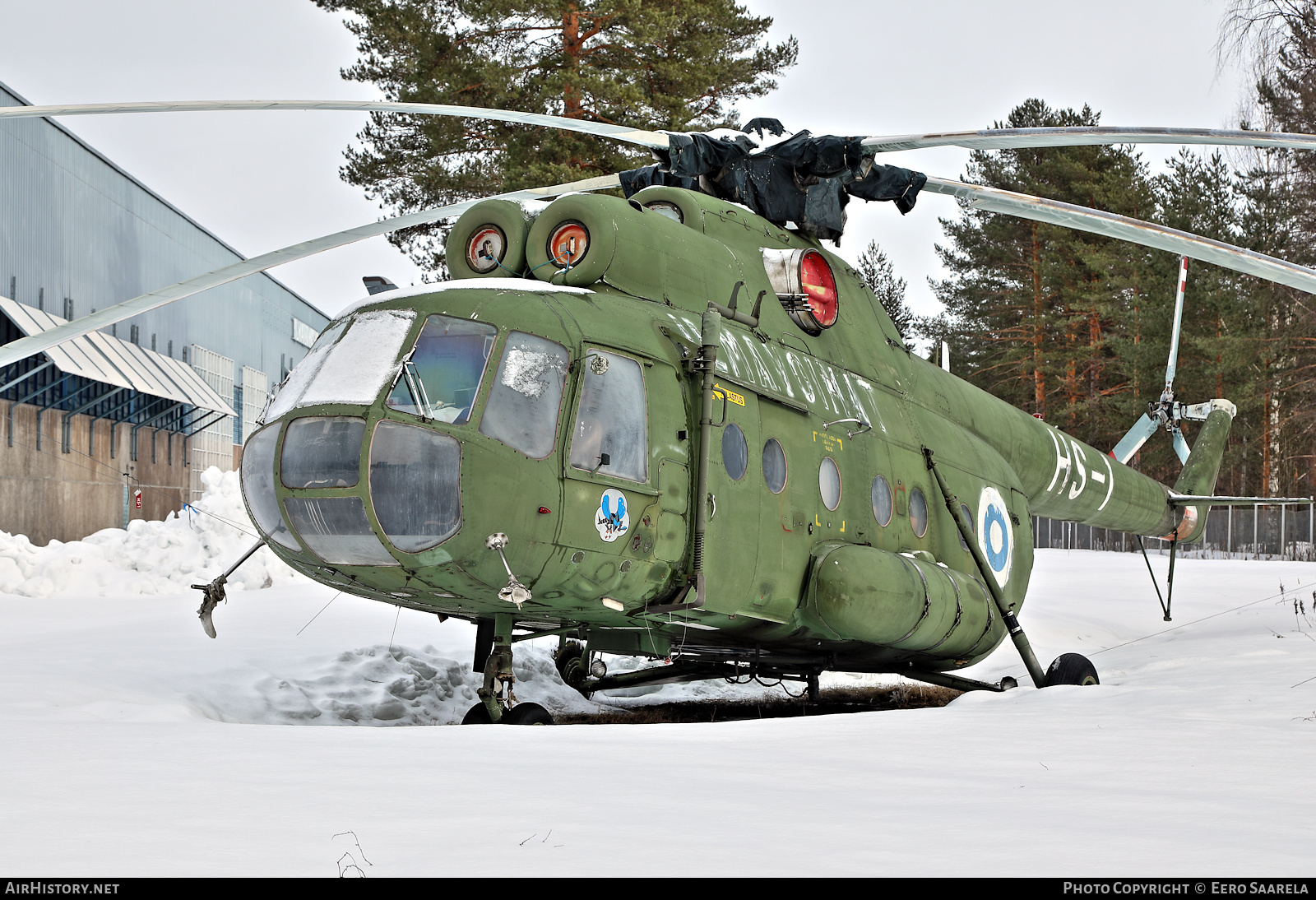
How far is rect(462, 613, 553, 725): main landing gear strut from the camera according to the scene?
6.34 metres

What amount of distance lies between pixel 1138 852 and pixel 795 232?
687 cm

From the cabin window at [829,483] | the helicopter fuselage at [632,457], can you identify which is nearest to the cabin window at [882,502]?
the helicopter fuselage at [632,457]

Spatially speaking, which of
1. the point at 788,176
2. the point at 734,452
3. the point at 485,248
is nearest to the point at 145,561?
the point at 485,248

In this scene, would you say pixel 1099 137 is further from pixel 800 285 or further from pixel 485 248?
pixel 485 248

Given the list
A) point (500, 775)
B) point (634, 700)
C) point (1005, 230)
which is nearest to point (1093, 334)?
point (1005, 230)

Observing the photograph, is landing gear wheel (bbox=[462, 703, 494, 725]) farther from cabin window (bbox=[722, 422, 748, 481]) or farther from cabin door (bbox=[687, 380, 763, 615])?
cabin window (bbox=[722, 422, 748, 481])

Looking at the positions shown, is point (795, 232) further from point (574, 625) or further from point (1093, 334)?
point (1093, 334)

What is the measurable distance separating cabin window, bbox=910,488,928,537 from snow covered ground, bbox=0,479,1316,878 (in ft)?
5.94

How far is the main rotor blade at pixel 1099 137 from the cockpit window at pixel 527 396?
10.6 ft

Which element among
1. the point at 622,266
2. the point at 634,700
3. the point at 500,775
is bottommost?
the point at 634,700

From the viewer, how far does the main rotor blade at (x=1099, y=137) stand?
6793 millimetres

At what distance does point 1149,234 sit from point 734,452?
3179mm

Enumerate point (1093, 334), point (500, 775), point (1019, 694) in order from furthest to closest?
point (1093, 334)
point (1019, 694)
point (500, 775)

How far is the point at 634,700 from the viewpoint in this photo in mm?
10734
